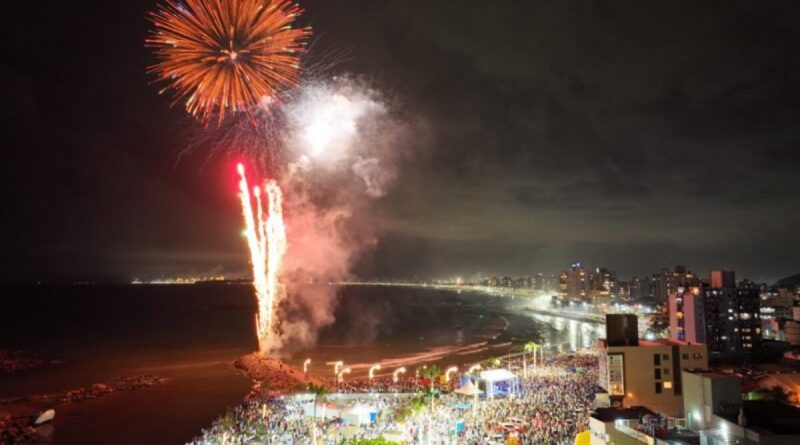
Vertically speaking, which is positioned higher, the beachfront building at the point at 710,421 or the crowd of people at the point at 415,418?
the beachfront building at the point at 710,421

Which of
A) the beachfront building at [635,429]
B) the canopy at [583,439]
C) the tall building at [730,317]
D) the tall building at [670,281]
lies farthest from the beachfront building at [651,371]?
the tall building at [670,281]

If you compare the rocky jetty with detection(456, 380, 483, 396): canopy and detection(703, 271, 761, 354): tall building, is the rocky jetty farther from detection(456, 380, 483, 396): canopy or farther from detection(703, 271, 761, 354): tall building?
detection(703, 271, 761, 354): tall building

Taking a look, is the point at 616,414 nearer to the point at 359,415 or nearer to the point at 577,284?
the point at 359,415

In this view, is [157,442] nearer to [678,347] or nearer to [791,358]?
[678,347]

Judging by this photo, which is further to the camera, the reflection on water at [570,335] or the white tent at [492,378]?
the reflection on water at [570,335]

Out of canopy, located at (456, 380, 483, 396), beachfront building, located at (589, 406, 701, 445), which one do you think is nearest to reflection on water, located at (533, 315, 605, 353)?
canopy, located at (456, 380, 483, 396)

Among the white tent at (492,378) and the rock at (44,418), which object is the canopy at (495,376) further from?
the rock at (44,418)

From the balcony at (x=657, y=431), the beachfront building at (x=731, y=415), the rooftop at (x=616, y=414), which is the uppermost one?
the beachfront building at (x=731, y=415)

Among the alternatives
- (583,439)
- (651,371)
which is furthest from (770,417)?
(651,371)
